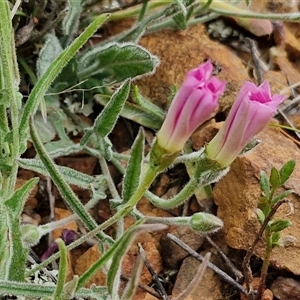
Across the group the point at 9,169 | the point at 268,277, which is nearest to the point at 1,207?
the point at 9,169

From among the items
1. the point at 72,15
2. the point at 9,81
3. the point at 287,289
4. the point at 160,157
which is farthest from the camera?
the point at 72,15

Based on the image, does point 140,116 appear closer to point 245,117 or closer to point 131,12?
point 131,12

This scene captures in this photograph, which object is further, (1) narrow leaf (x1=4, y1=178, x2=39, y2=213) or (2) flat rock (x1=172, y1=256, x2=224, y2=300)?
(2) flat rock (x1=172, y1=256, x2=224, y2=300)

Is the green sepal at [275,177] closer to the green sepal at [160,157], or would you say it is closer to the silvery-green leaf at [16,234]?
the green sepal at [160,157]

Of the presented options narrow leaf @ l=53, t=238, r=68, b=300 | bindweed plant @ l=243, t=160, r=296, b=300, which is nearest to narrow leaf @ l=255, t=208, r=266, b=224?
bindweed plant @ l=243, t=160, r=296, b=300

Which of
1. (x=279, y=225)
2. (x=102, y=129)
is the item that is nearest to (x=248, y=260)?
(x=279, y=225)

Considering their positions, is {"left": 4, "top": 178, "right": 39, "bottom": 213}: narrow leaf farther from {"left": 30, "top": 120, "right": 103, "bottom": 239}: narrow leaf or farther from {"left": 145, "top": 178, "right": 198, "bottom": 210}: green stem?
{"left": 145, "top": 178, "right": 198, "bottom": 210}: green stem

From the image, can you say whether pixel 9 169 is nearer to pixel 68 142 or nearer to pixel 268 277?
pixel 68 142
